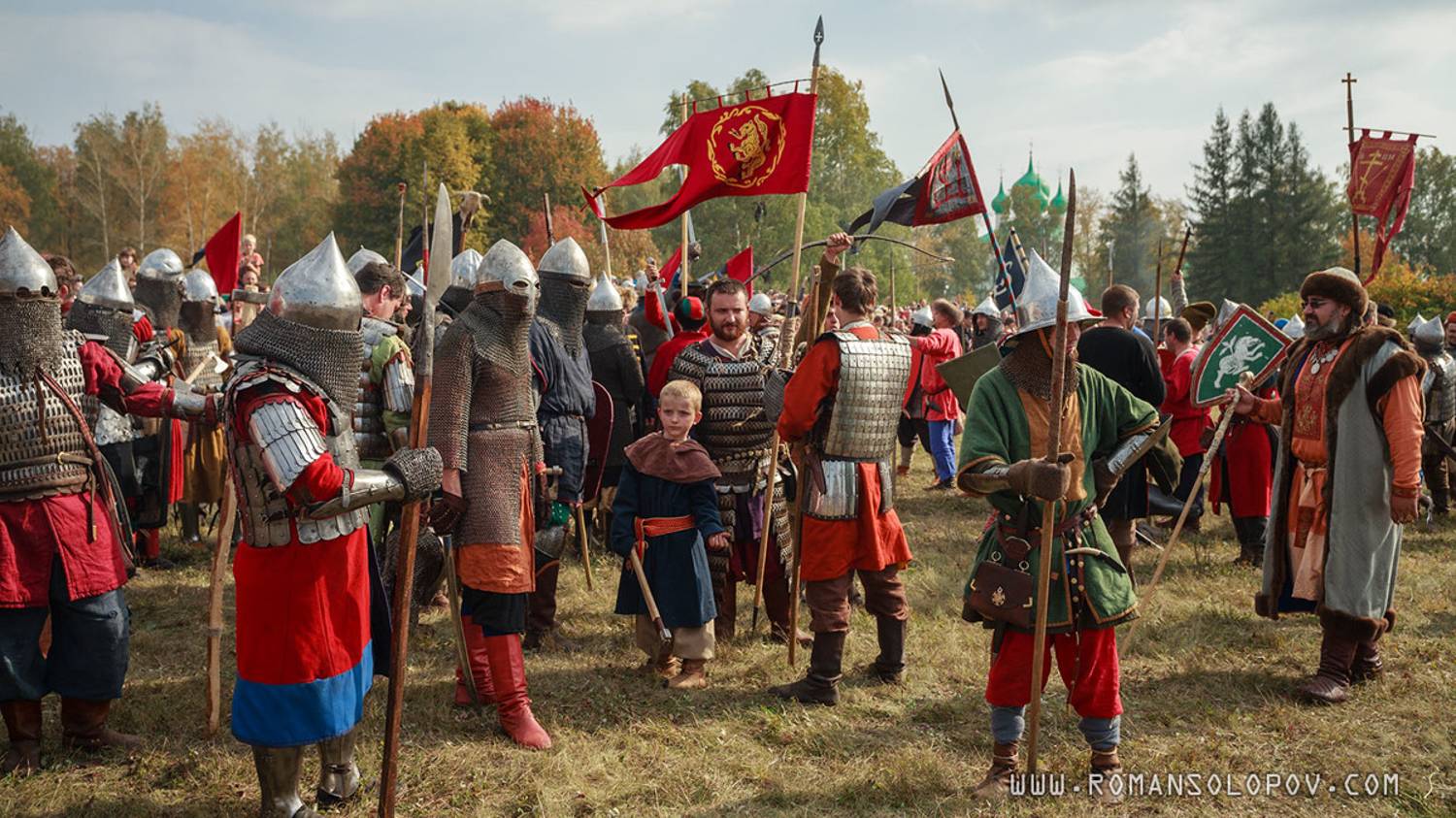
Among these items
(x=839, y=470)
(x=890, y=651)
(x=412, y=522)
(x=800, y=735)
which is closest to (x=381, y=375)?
(x=412, y=522)

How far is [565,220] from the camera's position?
36.7 meters

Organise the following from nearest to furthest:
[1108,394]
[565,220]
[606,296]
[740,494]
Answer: [1108,394]
[740,494]
[606,296]
[565,220]

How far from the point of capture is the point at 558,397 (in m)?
4.95

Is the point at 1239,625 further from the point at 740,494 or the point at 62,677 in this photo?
the point at 62,677

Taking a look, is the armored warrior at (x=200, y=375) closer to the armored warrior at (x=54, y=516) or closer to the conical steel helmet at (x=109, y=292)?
the conical steel helmet at (x=109, y=292)

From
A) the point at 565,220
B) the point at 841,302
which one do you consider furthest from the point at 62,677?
the point at 565,220

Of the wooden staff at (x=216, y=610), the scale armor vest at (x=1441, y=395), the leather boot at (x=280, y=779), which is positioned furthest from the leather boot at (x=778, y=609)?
the scale armor vest at (x=1441, y=395)

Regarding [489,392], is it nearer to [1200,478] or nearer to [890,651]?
[890,651]

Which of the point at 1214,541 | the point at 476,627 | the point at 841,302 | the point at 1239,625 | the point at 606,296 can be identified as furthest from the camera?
the point at 1214,541

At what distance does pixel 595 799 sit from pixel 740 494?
6.50 ft

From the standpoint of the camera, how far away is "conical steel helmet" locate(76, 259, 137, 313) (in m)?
5.79

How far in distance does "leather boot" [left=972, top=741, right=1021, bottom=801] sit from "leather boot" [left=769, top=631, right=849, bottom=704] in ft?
3.44

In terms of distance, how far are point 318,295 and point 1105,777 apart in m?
3.06

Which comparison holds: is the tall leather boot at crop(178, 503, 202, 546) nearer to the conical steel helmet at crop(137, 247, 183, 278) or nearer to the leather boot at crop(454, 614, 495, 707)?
the conical steel helmet at crop(137, 247, 183, 278)
